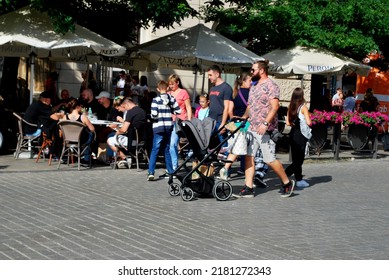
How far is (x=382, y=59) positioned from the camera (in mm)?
24250

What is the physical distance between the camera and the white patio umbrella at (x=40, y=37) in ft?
53.1

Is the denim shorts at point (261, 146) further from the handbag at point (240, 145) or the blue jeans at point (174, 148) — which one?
the blue jeans at point (174, 148)

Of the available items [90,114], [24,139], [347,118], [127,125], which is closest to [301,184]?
[127,125]

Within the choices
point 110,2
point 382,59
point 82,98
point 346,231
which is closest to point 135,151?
point 82,98

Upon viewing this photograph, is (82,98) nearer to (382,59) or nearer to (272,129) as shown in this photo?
(272,129)

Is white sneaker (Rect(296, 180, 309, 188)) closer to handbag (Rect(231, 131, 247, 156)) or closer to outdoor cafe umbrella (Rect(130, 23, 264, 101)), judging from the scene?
handbag (Rect(231, 131, 247, 156))

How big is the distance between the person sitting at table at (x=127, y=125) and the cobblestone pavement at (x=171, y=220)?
0.60 m

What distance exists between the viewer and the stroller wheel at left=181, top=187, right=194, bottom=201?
477 inches

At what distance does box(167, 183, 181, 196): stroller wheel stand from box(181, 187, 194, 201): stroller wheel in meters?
0.41

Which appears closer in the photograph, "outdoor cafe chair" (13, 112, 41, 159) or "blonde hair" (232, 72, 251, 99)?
"blonde hair" (232, 72, 251, 99)

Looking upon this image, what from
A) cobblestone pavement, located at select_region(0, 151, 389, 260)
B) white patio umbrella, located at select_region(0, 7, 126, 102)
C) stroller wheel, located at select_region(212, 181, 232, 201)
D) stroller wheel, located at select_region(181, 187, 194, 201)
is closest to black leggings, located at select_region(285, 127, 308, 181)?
cobblestone pavement, located at select_region(0, 151, 389, 260)

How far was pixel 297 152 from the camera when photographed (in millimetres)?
13891

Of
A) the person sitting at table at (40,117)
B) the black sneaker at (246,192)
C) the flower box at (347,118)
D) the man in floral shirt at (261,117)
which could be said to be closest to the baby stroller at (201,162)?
the man in floral shirt at (261,117)

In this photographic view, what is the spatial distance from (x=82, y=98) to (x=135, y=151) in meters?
2.75
